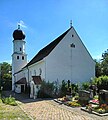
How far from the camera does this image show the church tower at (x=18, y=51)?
2073 inches

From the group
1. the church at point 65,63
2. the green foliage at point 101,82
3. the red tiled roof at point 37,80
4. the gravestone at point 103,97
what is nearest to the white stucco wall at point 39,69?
the church at point 65,63

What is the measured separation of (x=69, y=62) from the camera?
34125 millimetres

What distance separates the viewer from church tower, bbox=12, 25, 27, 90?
173 feet

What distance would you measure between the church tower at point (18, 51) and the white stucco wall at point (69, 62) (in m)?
21.6

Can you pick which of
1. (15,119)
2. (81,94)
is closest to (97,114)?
(15,119)

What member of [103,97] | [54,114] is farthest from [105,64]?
[54,114]

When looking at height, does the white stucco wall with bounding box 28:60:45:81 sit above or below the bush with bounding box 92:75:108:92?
above

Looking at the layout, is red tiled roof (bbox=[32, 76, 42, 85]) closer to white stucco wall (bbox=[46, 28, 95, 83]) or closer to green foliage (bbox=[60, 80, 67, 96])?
white stucco wall (bbox=[46, 28, 95, 83])

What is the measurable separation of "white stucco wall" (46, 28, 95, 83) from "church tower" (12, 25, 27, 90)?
70.9ft

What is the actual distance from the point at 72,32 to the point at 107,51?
32197mm

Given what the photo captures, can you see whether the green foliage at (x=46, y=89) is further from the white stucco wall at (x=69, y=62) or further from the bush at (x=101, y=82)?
the bush at (x=101, y=82)

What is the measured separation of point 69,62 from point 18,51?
2306cm

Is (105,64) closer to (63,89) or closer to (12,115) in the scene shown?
(63,89)

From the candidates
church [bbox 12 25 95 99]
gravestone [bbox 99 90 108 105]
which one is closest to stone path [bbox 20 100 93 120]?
gravestone [bbox 99 90 108 105]
